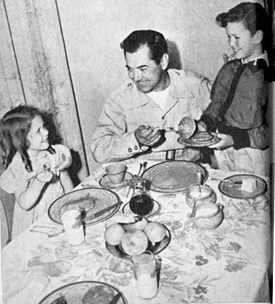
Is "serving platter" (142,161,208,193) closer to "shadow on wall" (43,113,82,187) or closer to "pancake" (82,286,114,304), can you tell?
"shadow on wall" (43,113,82,187)

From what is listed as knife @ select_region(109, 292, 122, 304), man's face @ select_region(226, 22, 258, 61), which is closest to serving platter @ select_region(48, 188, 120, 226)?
knife @ select_region(109, 292, 122, 304)

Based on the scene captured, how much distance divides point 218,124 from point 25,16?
0.88 m

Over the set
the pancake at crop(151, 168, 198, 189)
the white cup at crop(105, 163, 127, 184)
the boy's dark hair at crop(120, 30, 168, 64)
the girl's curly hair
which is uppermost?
the boy's dark hair at crop(120, 30, 168, 64)

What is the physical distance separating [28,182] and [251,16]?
1.11 m

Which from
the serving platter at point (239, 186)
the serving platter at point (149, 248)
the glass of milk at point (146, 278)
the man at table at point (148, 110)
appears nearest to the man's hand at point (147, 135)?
the man at table at point (148, 110)

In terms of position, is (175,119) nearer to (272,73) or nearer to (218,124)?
(218,124)

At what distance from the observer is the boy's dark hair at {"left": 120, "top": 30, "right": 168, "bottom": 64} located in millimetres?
1571

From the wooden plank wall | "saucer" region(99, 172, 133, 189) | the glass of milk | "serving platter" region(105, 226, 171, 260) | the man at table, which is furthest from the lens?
"saucer" region(99, 172, 133, 189)

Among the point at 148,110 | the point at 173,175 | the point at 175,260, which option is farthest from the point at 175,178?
the point at 175,260

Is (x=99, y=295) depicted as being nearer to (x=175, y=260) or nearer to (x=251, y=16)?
(x=175, y=260)

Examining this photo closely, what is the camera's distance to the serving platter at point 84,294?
4.40 ft

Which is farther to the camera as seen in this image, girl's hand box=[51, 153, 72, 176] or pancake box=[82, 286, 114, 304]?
girl's hand box=[51, 153, 72, 176]

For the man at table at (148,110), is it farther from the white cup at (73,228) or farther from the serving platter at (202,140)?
the white cup at (73,228)

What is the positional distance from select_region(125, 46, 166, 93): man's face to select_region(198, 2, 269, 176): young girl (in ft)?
0.77
